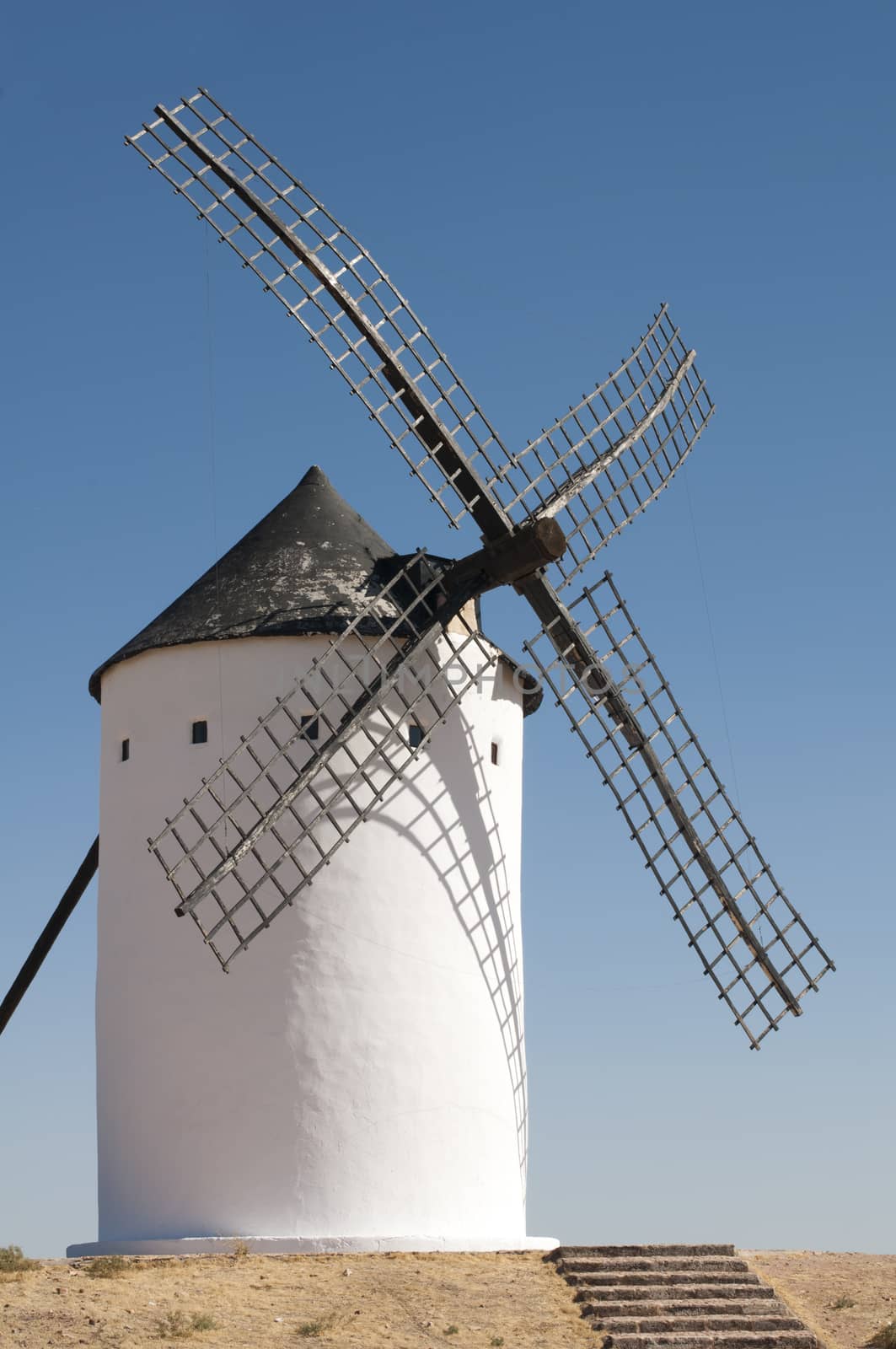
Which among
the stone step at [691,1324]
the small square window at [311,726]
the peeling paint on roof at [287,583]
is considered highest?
the peeling paint on roof at [287,583]

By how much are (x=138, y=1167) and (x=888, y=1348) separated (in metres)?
6.25

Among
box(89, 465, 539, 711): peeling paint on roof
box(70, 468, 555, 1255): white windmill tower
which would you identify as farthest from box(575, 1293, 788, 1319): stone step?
box(89, 465, 539, 711): peeling paint on roof

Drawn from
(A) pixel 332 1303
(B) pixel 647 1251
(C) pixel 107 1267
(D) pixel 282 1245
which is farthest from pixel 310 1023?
(B) pixel 647 1251

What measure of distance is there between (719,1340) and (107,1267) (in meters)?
4.56

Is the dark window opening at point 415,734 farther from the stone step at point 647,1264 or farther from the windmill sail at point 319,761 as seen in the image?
the stone step at point 647,1264

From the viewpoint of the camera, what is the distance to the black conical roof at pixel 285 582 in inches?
657

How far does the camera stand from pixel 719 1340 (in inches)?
532

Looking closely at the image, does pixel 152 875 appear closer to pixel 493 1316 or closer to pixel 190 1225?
pixel 190 1225

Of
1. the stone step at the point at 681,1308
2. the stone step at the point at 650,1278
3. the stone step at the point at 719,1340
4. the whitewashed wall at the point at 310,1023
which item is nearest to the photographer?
the stone step at the point at 719,1340

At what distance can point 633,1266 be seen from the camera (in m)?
14.7

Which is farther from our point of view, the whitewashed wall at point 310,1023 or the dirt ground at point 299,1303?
the whitewashed wall at point 310,1023

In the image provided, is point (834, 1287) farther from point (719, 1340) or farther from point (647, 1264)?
point (719, 1340)

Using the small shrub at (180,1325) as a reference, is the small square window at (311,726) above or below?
above

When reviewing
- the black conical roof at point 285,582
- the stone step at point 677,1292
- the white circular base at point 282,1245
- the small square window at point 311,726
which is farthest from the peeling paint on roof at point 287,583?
the stone step at point 677,1292
